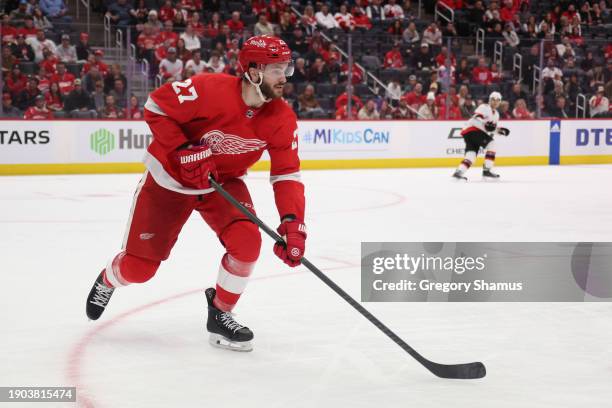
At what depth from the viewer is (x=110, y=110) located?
434 inches

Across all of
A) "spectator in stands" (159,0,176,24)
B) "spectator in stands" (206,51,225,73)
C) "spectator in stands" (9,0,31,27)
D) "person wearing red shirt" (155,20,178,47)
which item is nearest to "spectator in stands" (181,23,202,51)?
"person wearing red shirt" (155,20,178,47)

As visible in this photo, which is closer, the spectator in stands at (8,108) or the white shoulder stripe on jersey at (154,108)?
the white shoulder stripe on jersey at (154,108)

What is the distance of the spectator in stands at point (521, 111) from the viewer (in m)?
13.5

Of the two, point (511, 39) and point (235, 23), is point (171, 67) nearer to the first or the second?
point (235, 23)

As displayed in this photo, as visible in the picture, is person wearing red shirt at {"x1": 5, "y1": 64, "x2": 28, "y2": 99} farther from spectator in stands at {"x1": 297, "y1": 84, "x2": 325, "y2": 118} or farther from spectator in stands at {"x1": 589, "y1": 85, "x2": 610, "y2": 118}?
spectator in stands at {"x1": 589, "y1": 85, "x2": 610, "y2": 118}

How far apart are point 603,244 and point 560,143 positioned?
28.0 feet

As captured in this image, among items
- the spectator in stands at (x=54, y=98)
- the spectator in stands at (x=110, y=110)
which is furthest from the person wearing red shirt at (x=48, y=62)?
the spectator in stands at (x=110, y=110)

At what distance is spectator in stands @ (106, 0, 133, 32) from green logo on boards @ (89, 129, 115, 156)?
1670 millimetres

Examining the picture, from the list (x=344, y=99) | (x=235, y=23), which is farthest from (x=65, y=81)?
(x=344, y=99)

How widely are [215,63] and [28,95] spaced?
7.90 ft

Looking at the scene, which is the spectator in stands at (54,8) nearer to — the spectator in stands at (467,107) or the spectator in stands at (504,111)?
the spectator in stands at (467,107)

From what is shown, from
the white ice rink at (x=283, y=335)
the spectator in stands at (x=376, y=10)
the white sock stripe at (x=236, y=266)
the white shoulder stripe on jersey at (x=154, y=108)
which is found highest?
the spectator in stands at (x=376, y=10)

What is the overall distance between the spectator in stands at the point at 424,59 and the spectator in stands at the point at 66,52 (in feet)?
16.1

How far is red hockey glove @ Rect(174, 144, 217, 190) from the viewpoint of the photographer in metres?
3.07
